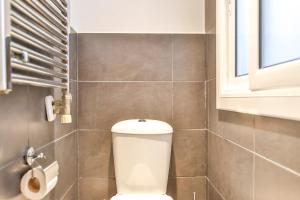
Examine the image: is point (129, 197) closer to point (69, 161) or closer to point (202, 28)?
point (69, 161)

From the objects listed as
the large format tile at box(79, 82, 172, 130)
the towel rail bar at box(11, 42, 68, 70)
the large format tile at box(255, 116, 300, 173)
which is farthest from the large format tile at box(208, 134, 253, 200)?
the towel rail bar at box(11, 42, 68, 70)

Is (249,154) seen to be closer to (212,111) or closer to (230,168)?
(230,168)

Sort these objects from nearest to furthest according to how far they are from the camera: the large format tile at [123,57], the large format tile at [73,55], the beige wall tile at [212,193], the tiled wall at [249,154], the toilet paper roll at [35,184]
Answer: the tiled wall at [249,154]
the toilet paper roll at [35,184]
the beige wall tile at [212,193]
the large format tile at [73,55]
the large format tile at [123,57]

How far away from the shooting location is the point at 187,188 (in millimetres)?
1944

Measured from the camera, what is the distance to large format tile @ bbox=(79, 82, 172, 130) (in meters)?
1.92

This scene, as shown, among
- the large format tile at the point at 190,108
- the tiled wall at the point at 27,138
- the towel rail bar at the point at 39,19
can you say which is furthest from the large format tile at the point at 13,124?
the large format tile at the point at 190,108

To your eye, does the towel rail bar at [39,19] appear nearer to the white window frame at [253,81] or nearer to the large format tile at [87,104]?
the large format tile at [87,104]

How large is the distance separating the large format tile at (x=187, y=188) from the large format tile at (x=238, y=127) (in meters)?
0.55

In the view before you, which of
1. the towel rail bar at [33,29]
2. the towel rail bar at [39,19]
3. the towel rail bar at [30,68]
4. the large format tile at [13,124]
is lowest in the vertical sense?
the large format tile at [13,124]

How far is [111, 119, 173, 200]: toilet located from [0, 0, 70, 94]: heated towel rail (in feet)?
1.65

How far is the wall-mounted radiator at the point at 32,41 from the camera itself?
778mm

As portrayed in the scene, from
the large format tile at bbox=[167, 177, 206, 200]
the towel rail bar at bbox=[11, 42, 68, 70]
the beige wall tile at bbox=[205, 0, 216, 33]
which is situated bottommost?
the large format tile at bbox=[167, 177, 206, 200]

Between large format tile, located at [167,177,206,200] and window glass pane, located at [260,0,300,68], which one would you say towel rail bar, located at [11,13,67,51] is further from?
large format tile, located at [167,177,206,200]

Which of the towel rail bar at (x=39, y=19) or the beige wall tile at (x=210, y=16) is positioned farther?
the beige wall tile at (x=210, y=16)
